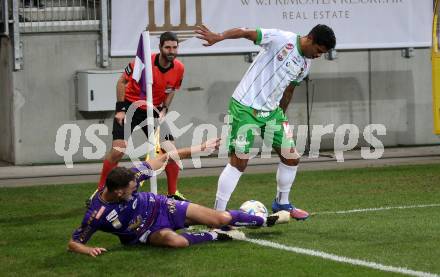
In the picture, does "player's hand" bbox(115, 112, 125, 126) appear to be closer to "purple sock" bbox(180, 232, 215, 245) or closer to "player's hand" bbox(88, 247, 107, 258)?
"purple sock" bbox(180, 232, 215, 245)

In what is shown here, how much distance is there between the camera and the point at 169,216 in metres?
8.99

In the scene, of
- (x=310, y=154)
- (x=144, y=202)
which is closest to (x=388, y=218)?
(x=144, y=202)

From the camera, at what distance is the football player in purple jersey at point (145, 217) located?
8.49m

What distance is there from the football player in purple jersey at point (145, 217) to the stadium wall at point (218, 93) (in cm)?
799

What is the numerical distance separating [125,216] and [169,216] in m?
0.49

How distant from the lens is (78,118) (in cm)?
1712

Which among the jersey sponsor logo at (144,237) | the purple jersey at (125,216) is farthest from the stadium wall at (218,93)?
the jersey sponsor logo at (144,237)

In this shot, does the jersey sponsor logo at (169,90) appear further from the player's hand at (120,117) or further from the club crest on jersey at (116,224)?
the club crest on jersey at (116,224)

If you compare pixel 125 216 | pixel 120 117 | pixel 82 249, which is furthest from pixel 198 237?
pixel 120 117

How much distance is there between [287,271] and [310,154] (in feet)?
30.9

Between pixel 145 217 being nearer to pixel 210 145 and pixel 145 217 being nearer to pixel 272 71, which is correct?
pixel 210 145

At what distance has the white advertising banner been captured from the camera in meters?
16.7

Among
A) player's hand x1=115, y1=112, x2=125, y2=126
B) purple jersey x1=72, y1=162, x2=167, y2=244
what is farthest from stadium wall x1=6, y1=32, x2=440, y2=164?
purple jersey x1=72, y1=162, x2=167, y2=244

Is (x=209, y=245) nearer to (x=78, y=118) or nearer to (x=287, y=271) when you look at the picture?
(x=287, y=271)
